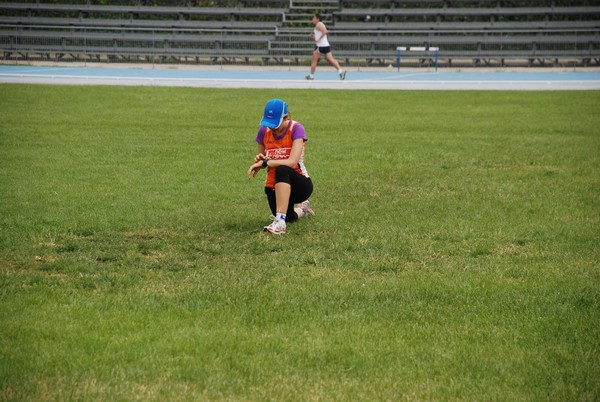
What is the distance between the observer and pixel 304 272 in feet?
24.0

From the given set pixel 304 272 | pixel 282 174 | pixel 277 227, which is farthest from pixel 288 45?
pixel 304 272

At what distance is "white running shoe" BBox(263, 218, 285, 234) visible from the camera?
865 cm

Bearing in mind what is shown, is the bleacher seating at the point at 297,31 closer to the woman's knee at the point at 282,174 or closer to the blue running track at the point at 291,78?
the blue running track at the point at 291,78

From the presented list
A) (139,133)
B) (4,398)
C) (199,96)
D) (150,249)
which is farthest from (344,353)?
(199,96)

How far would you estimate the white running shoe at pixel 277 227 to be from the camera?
8.65 meters

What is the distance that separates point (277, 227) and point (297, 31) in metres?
29.6

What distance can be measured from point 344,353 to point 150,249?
3122 millimetres

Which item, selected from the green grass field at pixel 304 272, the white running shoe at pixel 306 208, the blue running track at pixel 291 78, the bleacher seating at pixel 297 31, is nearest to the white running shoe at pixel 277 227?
the green grass field at pixel 304 272

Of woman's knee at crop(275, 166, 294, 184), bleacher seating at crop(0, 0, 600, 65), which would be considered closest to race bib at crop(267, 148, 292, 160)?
woman's knee at crop(275, 166, 294, 184)

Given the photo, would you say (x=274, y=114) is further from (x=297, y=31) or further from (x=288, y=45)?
(x=297, y=31)

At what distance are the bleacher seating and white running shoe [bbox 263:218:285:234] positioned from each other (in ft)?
90.8

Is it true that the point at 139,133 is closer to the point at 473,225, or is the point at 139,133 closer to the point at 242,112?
the point at 242,112

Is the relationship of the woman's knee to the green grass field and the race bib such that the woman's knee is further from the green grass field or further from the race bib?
the green grass field

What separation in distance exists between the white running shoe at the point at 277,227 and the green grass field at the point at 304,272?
0.34 ft
